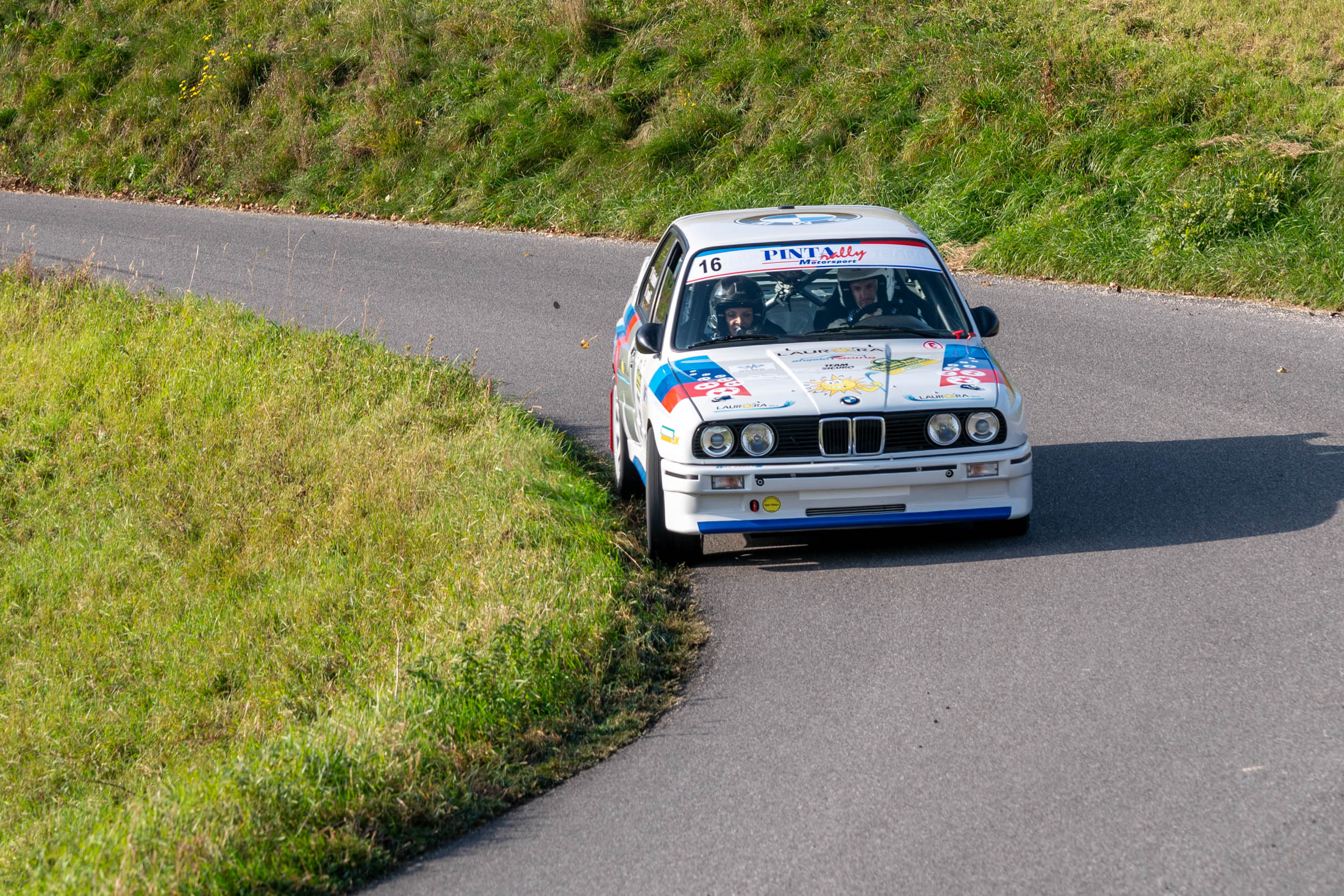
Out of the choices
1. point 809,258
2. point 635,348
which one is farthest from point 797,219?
point 635,348

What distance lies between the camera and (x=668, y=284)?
8.16 m

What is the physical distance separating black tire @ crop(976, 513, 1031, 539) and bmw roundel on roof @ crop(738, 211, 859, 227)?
6.82ft

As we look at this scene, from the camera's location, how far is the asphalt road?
4.25 meters

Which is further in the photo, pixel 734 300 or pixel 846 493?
pixel 734 300

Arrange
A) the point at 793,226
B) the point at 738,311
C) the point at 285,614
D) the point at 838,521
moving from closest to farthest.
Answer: the point at 838,521
the point at 285,614
the point at 738,311
the point at 793,226

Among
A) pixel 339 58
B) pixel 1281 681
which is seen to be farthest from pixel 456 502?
pixel 339 58

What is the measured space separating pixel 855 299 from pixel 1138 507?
191cm

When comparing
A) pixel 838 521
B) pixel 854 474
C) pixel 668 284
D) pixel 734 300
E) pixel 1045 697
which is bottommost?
pixel 838 521

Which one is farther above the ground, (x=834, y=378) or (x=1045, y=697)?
(x=834, y=378)

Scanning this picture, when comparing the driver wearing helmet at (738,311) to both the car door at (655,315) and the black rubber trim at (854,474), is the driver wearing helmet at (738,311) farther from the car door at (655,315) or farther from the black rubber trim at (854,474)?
the black rubber trim at (854,474)

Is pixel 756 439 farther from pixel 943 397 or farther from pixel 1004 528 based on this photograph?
pixel 1004 528

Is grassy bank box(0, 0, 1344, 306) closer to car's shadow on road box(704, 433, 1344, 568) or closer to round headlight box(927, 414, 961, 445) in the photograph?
car's shadow on road box(704, 433, 1344, 568)

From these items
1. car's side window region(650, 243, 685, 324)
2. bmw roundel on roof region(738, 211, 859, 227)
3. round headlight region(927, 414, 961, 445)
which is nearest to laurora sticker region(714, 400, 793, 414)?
round headlight region(927, 414, 961, 445)

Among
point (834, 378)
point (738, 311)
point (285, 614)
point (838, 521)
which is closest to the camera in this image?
point (838, 521)
